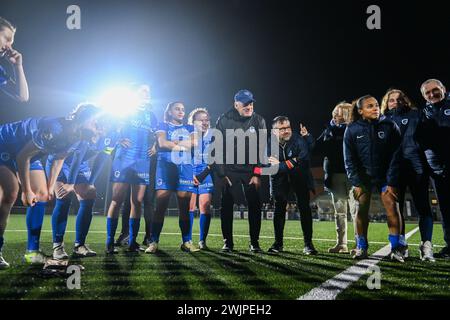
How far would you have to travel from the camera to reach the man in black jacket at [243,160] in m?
5.47

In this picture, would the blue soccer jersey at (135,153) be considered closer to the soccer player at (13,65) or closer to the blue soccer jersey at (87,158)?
the blue soccer jersey at (87,158)

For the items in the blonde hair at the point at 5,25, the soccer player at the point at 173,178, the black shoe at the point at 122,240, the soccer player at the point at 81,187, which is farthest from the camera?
the black shoe at the point at 122,240

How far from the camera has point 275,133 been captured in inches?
230

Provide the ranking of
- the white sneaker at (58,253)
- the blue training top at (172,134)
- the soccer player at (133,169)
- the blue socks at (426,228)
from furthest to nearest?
1. the blue training top at (172,134)
2. the soccer player at (133,169)
3. the blue socks at (426,228)
4. the white sneaker at (58,253)

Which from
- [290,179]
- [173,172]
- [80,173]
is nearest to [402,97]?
[290,179]

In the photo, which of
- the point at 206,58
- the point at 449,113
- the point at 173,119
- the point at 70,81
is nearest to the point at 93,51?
the point at 70,81

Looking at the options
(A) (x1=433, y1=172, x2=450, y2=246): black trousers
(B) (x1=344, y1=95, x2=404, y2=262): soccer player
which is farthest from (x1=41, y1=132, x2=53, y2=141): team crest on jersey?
(A) (x1=433, y1=172, x2=450, y2=246): black trousers

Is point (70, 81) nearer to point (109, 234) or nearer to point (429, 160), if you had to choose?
point (109, 234)

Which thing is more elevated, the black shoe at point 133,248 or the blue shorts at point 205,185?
the blue shorts at point 205,185

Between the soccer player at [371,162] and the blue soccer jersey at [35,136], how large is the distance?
3.58m

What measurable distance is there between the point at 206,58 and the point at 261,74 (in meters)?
5.34

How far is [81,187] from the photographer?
510cm

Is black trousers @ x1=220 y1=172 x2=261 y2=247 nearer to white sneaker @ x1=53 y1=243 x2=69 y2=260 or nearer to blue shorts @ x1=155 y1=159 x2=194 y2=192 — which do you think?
blue shorts @ x1=155 y1=159 x2=194 y2=192

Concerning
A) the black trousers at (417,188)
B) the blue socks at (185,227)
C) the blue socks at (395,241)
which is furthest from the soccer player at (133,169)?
the black trousers at (417,188)
